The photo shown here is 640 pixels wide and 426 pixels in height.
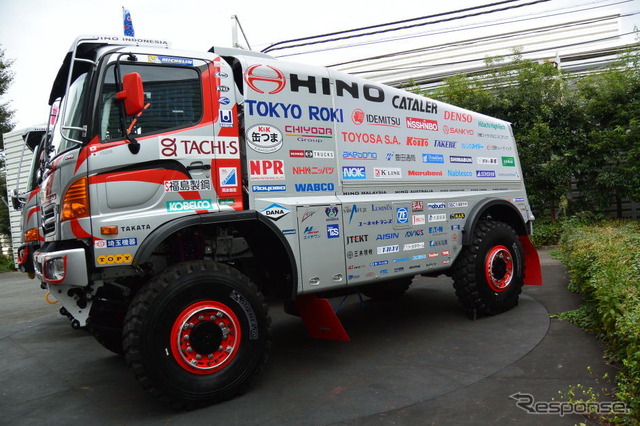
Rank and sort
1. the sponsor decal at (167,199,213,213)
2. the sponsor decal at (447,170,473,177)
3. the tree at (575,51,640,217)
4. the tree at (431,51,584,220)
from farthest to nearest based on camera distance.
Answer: the tree at (431,51,584,220) → the tree at (575,51,640,217) → the sponsor decal at (447,170,473,177) → the sponsor decal at (167,199,213,213)

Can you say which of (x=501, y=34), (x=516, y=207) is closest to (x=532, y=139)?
(x=501, y=34)

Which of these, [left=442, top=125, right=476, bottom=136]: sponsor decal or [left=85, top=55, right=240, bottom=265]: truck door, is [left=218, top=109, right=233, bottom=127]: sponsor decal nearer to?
[left=85, top=55, right=240, bottom=265]: truck door

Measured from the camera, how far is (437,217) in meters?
5.78

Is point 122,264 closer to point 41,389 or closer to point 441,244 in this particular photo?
point 41,389

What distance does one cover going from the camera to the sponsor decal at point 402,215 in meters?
5.34

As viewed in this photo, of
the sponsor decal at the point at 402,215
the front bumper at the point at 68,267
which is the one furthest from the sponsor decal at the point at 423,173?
the front bumper at the point at 68,267

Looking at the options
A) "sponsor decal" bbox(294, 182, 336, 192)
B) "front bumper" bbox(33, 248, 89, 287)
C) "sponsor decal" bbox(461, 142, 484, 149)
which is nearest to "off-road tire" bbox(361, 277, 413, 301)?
"sponsor decal" bbox(461, 142, 484, 149)

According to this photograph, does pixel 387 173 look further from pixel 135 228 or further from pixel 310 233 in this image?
pixel 135 228

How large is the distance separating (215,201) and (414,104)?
110 inches

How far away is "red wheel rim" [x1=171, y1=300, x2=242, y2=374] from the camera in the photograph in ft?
12.5

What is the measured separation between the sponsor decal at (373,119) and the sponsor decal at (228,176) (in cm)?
149

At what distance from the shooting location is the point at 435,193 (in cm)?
584

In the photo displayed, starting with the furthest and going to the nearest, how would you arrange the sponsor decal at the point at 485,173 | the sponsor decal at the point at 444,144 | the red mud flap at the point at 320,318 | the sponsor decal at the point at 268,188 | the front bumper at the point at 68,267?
the sponsor decal at the point at 485,173 < the sponsor decal at the point at 444,144 < the red mud flap at the point at 320,318 < the sponsor decal at the point at 268,188 < the front bumper at the point at 68,267

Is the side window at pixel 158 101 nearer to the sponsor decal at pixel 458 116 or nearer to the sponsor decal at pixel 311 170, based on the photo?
the sponsor decal at pixel 311 170
